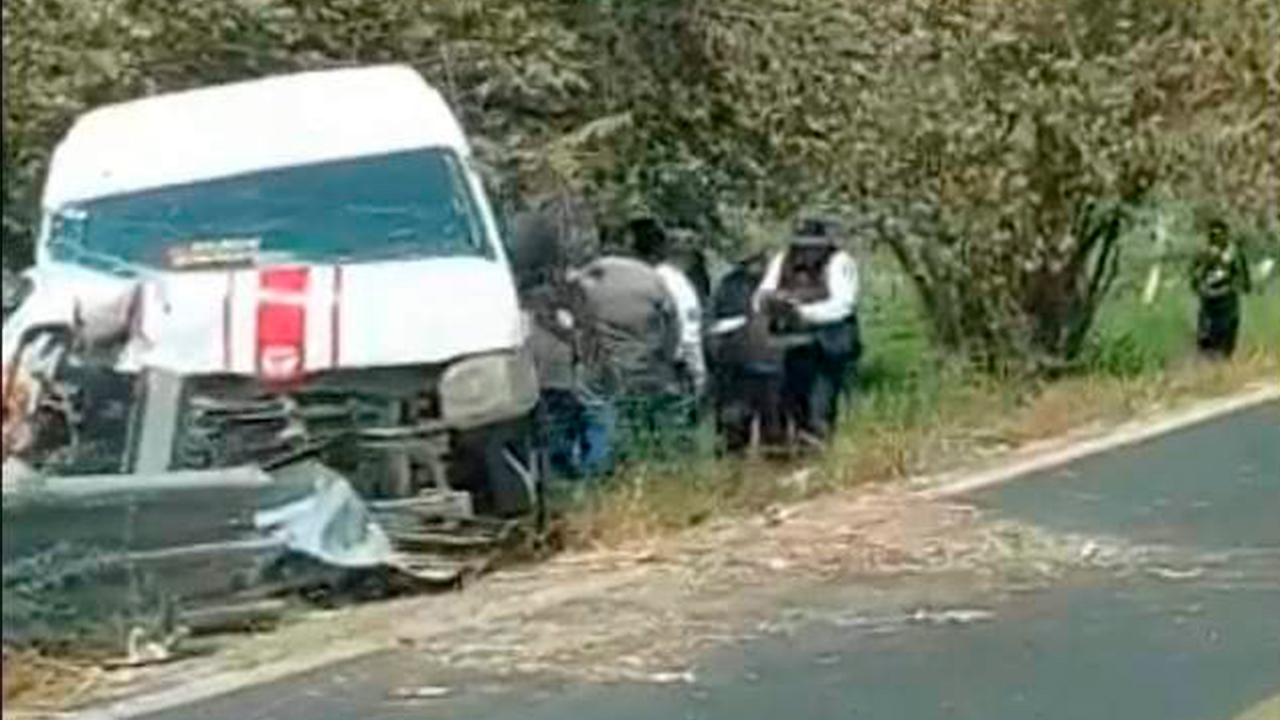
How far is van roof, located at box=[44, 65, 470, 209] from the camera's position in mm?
12414

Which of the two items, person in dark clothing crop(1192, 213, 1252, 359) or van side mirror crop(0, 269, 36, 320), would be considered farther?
person in dark clothing crop(1192, 213, 1252, 359)

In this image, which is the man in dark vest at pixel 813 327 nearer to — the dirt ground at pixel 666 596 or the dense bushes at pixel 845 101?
the dense bushes at pixel 845 101

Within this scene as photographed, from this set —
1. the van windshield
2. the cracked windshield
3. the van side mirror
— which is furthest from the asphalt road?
the van side mirror

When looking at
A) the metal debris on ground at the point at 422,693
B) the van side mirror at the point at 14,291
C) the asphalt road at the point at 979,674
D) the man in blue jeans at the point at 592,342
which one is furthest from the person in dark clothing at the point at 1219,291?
the van side mirror at the point at 14,291

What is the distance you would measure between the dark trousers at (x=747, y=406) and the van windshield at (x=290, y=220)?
3.27 m

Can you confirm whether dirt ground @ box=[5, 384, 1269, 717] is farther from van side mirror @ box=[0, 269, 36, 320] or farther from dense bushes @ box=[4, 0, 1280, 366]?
van side mirror @ box=[0, 269, 36, 320]

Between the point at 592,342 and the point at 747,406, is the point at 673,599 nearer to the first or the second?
the point at 592,342

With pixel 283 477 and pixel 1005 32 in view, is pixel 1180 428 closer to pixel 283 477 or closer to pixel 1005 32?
pixel 1005 32

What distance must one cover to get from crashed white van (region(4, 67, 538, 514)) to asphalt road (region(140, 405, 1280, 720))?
1650 millimetres

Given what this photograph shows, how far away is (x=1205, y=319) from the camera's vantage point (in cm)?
2333

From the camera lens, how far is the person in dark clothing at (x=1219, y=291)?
22.8m

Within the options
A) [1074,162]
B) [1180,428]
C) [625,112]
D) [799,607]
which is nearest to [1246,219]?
[1074,162]

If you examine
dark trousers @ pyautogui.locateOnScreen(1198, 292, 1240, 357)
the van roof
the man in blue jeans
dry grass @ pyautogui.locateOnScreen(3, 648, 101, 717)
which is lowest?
dark trousers @ pyautogui.locateOnScreen(1198, 292, 1240, 357)

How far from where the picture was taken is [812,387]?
16.4 m
